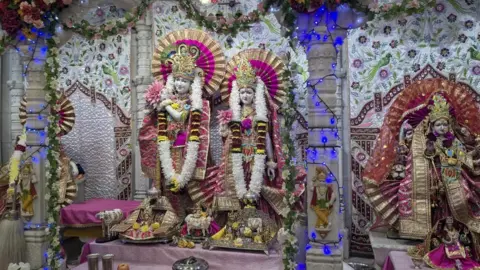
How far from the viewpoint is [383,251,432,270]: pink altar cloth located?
438cm

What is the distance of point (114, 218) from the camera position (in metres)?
5.91

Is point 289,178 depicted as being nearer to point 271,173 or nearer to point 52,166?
point 271,173

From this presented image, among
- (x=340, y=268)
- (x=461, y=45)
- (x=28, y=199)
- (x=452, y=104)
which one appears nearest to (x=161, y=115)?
(x=28, y=199)

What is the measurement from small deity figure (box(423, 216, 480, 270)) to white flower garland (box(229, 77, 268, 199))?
213cm

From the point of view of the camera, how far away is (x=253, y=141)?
5.98 meters

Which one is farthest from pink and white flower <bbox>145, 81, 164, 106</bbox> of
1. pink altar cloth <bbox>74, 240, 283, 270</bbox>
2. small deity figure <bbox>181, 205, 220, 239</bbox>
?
pink altar cloth <bbox>74, 240, 283, 270</bbox>

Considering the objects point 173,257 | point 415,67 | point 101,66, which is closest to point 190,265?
point 173,257

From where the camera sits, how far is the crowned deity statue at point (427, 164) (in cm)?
495

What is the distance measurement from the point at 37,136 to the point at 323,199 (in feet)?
11.4

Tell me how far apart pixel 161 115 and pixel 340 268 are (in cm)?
319

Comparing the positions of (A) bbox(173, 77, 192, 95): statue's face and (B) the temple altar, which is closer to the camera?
(B) the temple altar

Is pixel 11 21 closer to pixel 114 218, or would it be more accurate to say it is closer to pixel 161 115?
pixel 161 115

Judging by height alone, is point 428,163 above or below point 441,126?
below

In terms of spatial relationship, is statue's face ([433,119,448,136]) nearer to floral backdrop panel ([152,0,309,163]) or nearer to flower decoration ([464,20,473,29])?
flower decoration ([464,20,473,29])
